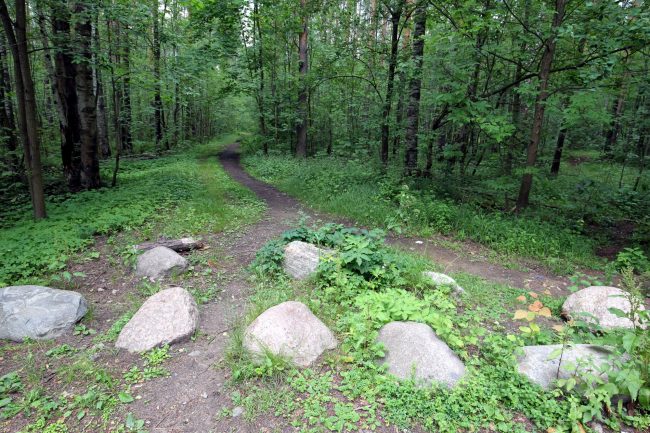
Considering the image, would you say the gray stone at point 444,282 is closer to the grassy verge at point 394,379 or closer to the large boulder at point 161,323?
the grassy verge at point 394,379

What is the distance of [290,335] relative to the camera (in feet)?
11.6

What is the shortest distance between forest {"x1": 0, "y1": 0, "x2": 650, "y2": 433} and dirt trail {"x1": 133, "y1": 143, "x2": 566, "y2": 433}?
0.09ft

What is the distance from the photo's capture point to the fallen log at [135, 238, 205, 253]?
605 cm

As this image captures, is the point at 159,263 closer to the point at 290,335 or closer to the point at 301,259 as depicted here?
the point at 301,259

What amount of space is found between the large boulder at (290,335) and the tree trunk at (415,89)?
8084 millimetres

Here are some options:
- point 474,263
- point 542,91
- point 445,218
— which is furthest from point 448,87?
point 474,263

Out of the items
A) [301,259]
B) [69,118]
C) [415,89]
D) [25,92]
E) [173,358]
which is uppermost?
[415,89]

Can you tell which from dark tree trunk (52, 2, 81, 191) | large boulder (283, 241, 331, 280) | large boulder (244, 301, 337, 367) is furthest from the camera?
dark tree trunk (52, 2, 81, 191)

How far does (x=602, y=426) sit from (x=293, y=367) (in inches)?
101

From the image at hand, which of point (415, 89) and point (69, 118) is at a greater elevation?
point (415, 89)

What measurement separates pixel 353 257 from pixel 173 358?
2.46 m

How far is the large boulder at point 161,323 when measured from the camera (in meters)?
3.80

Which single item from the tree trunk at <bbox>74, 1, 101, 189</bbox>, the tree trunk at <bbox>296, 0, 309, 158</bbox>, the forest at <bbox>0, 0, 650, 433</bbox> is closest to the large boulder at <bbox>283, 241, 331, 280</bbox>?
the forest at <bbox>0, 0, 650, 433</bbox>

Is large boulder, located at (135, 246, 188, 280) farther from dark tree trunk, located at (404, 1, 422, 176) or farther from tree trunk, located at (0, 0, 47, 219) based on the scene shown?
dark tree trunk, located at (404, 1, 422, 176)
